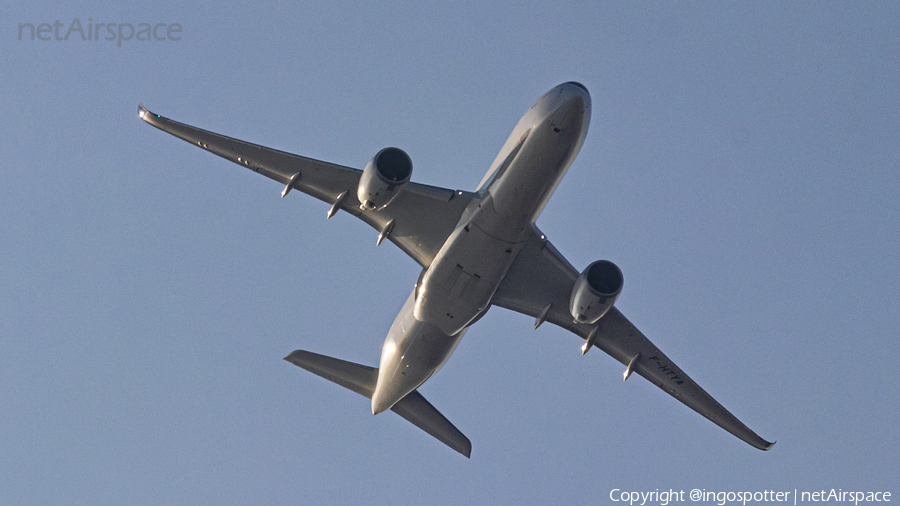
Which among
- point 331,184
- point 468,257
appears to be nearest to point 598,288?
point 468,257

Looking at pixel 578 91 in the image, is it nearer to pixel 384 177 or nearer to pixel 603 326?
pixel 384 177

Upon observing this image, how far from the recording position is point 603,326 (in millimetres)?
35094

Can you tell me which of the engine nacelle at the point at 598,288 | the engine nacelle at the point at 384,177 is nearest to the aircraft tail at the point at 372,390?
the engine nacelle at the point at 598,288

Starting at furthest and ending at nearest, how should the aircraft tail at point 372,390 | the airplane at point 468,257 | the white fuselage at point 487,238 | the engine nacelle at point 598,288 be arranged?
the aircraft tail at point 372,390, the engine nacelle at point 598,288, the airplane at point 468,257, the white fuselage at point 487,238

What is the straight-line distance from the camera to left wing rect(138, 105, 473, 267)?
31.6m

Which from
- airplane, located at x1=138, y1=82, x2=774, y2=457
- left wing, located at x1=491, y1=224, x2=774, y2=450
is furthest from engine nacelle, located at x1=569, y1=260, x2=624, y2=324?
left wing, located at x1=491, y1=224, x2=774, y2=450

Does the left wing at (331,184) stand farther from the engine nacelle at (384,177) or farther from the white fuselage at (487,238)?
the engine nacelle at (384,177)

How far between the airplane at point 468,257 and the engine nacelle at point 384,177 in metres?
0.04

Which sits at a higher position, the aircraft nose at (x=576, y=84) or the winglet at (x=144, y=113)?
the aircraft nose at (x=576, y=84)

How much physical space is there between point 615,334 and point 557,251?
4921mm

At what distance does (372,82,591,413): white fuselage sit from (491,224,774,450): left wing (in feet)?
8.85

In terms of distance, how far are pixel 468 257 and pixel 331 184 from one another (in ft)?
21.2

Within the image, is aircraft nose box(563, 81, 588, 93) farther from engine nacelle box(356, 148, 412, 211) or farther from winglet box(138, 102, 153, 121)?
winglet box(138, 102, 153, 121)

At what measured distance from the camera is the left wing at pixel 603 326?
33.2m
